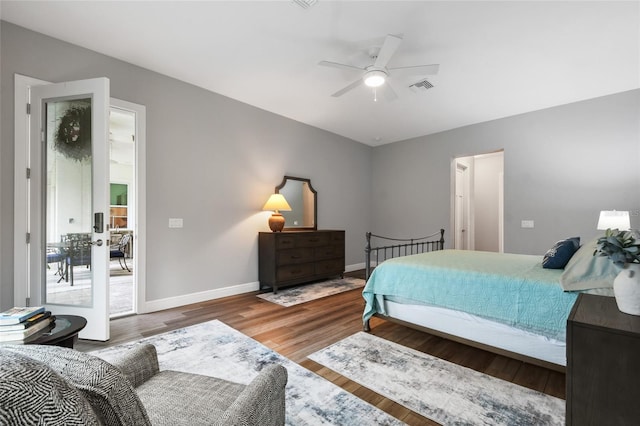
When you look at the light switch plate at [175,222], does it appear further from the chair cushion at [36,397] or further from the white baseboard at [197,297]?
the chair cushion at [36,397]

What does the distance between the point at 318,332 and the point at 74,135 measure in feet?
9.95

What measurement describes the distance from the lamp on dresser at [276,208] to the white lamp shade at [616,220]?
3934mm

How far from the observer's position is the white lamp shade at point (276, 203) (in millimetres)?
4379

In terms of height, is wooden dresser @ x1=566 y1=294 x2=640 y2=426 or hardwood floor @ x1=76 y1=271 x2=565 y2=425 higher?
wooden dresser @ x1=566 y1=294 x2=640 y2=426

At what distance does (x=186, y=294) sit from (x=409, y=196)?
4.43 m

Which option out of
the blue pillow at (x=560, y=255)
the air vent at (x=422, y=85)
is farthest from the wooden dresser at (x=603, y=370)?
the air vent at (x=422, y=85)

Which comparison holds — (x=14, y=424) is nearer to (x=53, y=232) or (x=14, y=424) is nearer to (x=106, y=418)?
(x=106, y=418)

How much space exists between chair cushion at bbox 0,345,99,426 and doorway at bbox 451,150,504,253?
237 inches

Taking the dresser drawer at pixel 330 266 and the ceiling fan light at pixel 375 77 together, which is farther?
the dresser drawer at pixel 330 266

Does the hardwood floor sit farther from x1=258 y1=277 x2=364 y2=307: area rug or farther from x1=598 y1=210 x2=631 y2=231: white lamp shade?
x1=598 y1=210 x2=631 y2=231: white lamp shade

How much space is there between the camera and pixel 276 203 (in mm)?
4391

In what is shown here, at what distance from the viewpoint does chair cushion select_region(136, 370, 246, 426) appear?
94cm

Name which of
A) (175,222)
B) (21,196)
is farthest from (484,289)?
(21,196)

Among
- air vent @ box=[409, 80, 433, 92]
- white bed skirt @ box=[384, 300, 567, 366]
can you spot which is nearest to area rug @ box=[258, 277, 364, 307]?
white bed skirt @ box=[384, 300, 567, 366]
